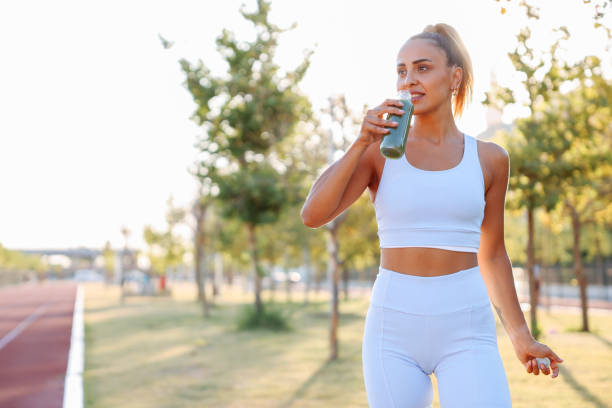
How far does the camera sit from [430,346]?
7.06 ft

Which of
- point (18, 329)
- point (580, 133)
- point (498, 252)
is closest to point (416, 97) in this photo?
point (498, 252)

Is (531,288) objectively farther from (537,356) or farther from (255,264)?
(537,356)

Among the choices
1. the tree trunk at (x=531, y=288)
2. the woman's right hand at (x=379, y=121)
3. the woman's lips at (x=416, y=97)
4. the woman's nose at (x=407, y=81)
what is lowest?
the tree trunk at (x=531, y=288)

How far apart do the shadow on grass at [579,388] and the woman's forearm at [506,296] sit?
18.2 feet

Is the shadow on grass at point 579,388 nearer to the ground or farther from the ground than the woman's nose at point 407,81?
nearer to the ground

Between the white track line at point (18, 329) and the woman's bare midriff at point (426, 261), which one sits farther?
the white track line at point (18, 329)

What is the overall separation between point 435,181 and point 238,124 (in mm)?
12532

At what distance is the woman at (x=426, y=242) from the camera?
7.00 feet

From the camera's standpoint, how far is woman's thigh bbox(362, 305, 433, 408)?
213 centimetres

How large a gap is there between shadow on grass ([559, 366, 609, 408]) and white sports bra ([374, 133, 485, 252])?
5.91 m

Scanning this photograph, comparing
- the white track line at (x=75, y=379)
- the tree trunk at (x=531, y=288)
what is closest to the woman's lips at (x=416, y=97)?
the white track line at (x=75, y=379)

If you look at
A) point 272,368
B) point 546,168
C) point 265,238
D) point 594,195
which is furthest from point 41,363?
point 265,238

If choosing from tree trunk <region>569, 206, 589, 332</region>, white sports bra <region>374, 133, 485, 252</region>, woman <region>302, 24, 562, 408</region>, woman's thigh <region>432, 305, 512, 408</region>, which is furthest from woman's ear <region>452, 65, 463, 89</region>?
tree trunk <region>569, 206, 589, 332</region>

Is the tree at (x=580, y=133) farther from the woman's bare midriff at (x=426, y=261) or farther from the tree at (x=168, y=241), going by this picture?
the tree at (x=168, y=241)
